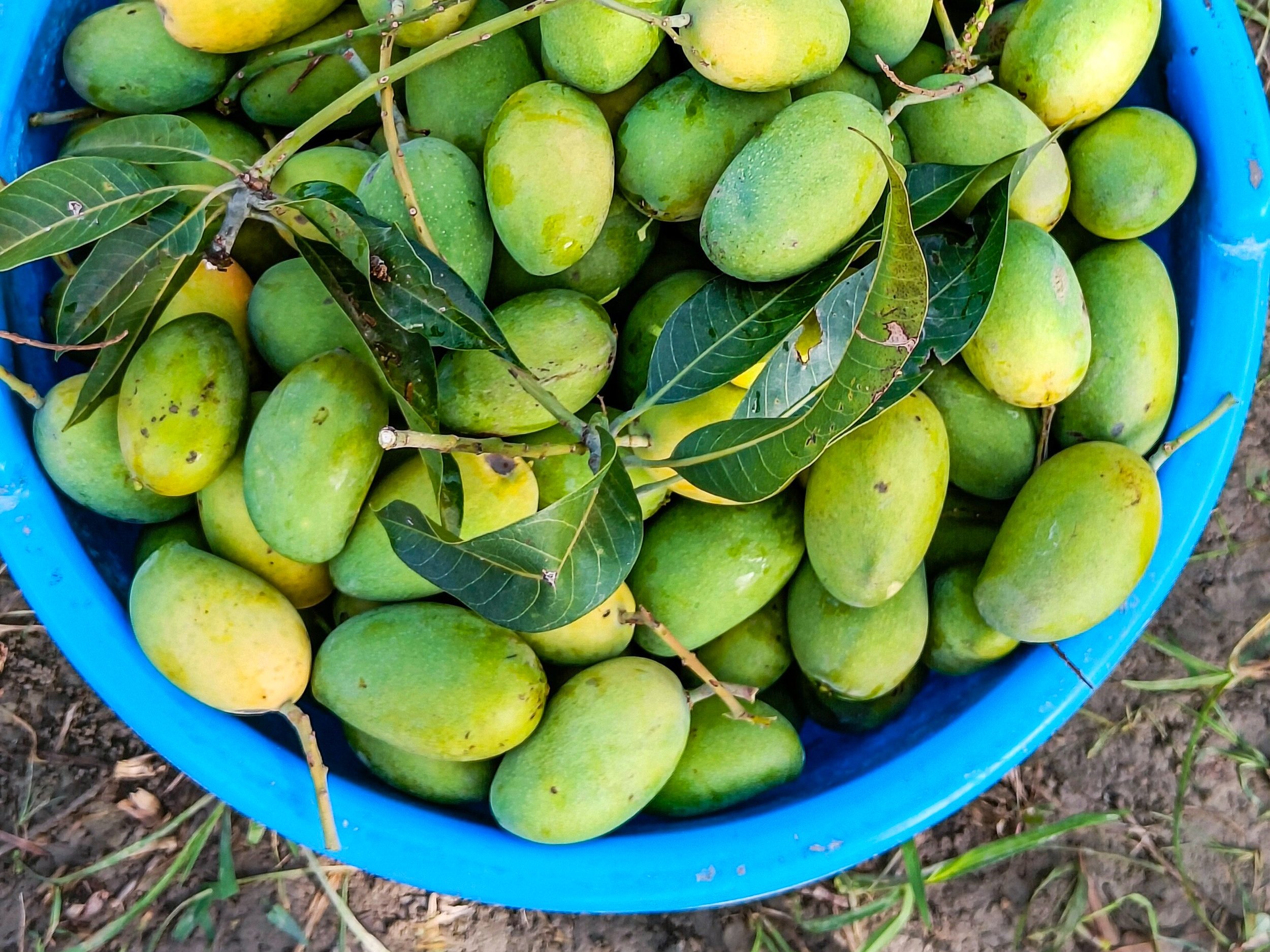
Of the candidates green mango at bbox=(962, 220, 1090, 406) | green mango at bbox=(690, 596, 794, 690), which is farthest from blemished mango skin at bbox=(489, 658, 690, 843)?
green mango at bbox=(962, 220, 1090, 406)

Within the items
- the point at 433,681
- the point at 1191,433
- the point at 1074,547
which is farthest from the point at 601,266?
the point at 1191,433

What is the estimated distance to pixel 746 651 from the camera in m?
1.18

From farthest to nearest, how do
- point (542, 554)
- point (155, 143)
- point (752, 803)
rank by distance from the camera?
point (752, 803) → point (155, 143) → point (542, 554)

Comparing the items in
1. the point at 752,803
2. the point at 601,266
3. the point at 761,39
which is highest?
Result: the point at 761,39

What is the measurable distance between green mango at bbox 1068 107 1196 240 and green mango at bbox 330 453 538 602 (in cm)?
69

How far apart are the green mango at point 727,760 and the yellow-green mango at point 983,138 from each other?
1.97 feet

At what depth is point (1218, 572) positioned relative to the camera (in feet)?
5.38

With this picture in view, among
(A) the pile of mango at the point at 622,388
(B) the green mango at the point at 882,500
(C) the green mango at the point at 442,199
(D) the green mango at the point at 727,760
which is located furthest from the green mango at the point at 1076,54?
(D) the green mango at the point at 727,760

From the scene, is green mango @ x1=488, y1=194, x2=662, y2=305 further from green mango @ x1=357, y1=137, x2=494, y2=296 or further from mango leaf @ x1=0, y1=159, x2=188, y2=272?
mango leaf @ x1=0, y1=159, x2=188, y2=272

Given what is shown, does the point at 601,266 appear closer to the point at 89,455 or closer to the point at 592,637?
the point at 592,637

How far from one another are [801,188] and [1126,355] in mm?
437

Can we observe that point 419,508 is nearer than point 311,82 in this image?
Yes

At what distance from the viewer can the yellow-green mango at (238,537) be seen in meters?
1.05

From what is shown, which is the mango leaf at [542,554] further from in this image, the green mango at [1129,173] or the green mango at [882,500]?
the green mango at [1129,173]
